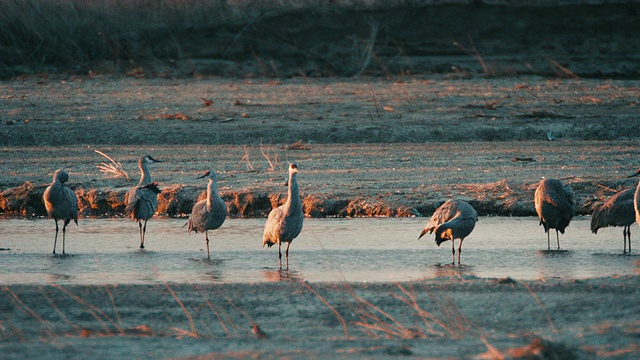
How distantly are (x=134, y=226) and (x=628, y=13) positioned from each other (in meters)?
18.9

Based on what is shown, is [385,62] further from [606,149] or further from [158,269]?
[158,269]

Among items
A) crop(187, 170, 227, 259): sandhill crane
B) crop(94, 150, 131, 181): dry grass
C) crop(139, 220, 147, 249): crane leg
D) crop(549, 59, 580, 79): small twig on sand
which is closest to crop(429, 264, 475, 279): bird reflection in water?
crop(187, 170, 227, 259): sandhill crane

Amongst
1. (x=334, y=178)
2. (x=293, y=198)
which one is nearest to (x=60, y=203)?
(x=293, y=198)

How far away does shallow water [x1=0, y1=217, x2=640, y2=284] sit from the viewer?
9.60 metres

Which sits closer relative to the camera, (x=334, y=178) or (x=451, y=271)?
(x=451, y=271)

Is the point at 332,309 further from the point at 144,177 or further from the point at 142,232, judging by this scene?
the point at 144,177

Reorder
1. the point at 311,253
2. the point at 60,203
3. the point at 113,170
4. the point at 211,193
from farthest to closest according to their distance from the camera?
the point at 113,170 < the point at 60,203 < the point at 211,193 < the point at 311,253

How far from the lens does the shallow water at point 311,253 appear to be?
378 inches

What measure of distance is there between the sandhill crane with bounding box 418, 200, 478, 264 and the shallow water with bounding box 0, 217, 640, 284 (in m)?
0.24

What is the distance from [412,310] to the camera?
774cm

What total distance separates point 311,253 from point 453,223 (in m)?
1.57

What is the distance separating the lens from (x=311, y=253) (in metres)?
11.0

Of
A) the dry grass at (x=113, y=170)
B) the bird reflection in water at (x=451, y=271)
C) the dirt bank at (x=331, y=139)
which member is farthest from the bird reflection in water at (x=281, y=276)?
the dry grass at (x=113, y=170)

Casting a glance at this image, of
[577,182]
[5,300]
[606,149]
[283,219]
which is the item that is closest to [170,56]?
[606,149]
